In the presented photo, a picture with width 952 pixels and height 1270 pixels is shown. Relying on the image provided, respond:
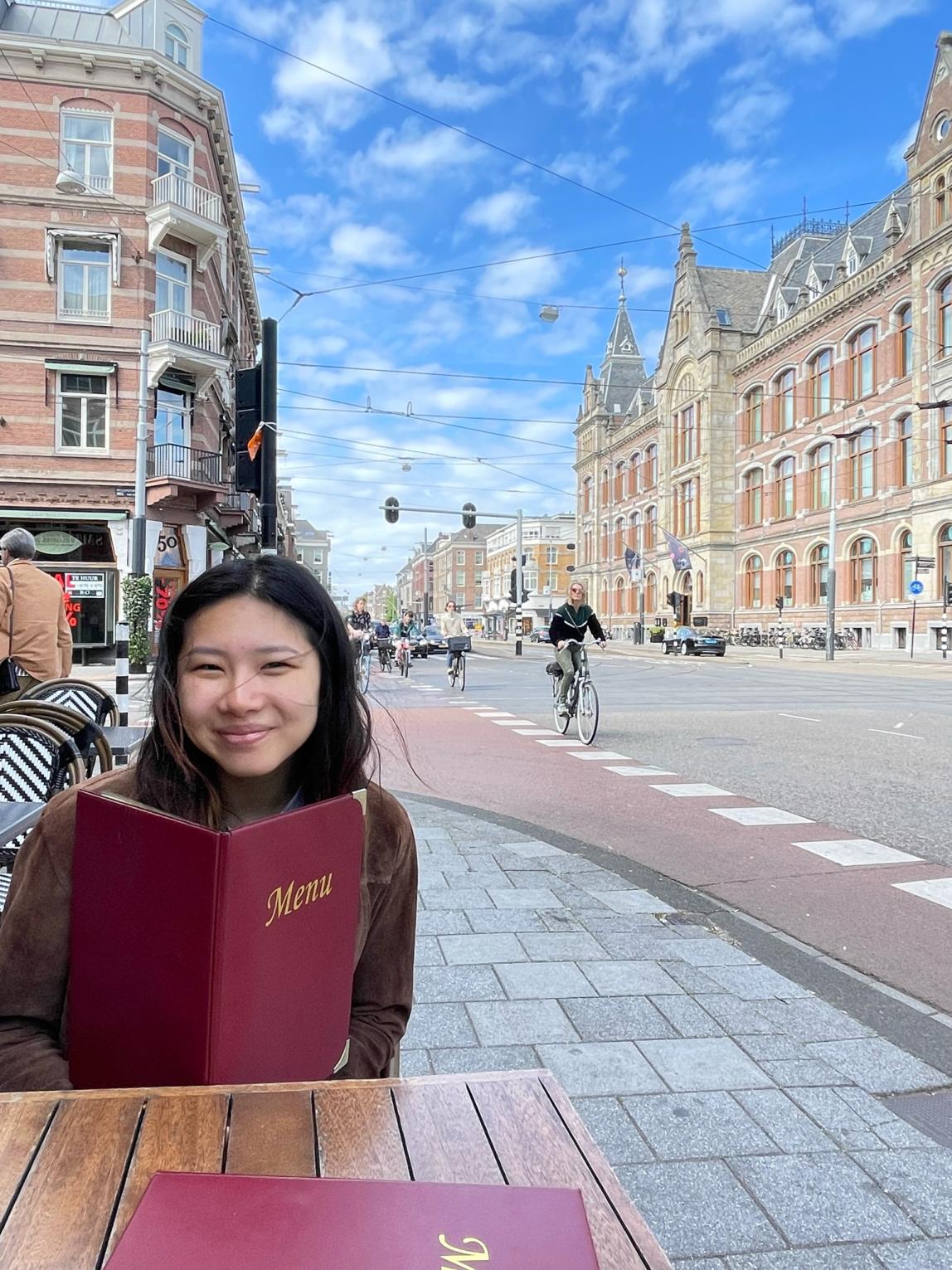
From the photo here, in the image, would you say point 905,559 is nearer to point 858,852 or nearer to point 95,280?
point 95,280

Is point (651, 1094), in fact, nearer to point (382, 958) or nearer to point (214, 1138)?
point (382, 958)

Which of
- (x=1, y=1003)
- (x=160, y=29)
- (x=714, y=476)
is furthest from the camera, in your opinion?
(x=714, y=476)

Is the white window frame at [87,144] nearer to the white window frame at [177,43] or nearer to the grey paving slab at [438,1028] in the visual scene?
the white window frame at [177,43]

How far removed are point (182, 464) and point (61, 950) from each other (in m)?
22.3

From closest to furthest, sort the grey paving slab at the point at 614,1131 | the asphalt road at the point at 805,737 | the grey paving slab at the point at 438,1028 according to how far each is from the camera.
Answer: the grey paving slab at the point at 614,1131 → the grey paving slab at the point at 438,1028 → the asphalt road at the point at 805,737

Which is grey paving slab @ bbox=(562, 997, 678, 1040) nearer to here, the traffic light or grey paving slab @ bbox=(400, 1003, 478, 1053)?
grey paving slab @ bbox=(400, 1003, 478, 1053)

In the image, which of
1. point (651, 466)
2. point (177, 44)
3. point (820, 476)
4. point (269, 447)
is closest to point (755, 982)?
point (269, 447)

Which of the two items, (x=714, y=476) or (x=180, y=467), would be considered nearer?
(x=180, y=467)

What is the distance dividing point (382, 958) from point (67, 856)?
0.55m

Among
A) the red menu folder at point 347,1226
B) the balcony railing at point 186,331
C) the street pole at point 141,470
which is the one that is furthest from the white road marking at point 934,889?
the balcony railing at point 186,331

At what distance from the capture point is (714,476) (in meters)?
47.3

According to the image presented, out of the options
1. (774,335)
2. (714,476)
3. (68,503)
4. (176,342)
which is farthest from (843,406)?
(68,503)

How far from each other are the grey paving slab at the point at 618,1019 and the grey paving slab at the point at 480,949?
0.45m

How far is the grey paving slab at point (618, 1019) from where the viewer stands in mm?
2705
